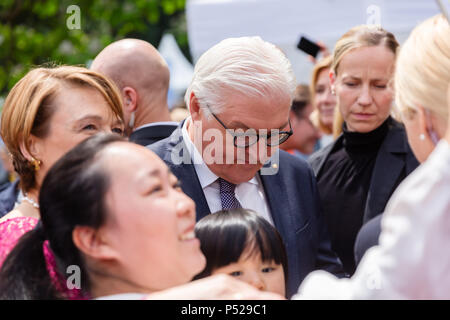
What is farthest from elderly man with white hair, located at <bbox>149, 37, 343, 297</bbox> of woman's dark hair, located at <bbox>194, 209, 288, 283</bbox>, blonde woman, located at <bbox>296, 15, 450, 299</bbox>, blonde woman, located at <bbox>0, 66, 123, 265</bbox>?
blonde woman, located at <bbox>296, 15, 450, 299</bbox>

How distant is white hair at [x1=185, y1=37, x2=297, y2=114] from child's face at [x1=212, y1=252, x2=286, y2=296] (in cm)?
67

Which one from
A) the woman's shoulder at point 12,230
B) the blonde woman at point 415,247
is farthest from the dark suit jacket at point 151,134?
the blonde woman at point 415,247

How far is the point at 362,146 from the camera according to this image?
379 centimetres

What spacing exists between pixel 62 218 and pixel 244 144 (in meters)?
1.11

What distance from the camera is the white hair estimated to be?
2.79 meters

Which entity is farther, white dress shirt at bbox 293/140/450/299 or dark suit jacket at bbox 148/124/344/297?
dark suit jacket at bbox 148/124/344/297

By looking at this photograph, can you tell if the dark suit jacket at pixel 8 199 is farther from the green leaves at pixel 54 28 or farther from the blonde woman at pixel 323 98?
the green leaves at pixel 54 28

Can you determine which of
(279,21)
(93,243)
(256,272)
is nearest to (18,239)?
(93,243)

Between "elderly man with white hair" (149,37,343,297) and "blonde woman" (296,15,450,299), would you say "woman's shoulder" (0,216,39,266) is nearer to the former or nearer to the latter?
"elderly man with white hair" (149,37,343,297)

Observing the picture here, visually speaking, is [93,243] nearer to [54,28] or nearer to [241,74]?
[241,74]

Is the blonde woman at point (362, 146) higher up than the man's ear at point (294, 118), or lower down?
higher up

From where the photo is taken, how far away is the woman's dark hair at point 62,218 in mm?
1839

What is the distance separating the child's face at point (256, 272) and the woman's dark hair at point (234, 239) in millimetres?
17
